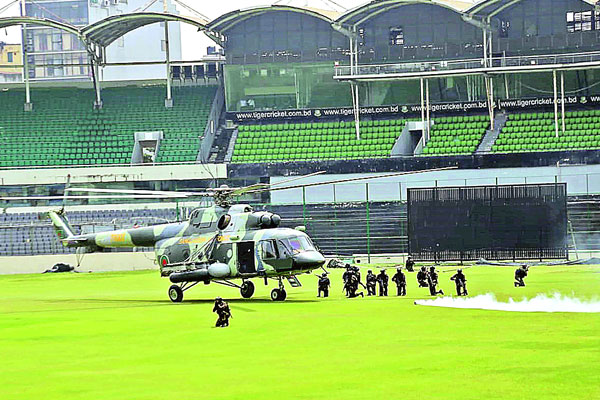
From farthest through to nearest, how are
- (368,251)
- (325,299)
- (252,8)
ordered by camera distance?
1. (252,8)
2. (368,251)
3. (325,299)

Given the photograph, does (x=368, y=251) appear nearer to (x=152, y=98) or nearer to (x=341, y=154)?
(x=341, y=154)

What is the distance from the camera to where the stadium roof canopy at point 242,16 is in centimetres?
6938

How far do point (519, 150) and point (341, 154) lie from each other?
35.5 ft

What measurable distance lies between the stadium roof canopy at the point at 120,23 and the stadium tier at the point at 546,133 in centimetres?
2100

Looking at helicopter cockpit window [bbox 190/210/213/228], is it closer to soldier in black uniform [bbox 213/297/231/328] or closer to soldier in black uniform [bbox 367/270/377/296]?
soldier in black uniform [bbox 367/270/377/296]

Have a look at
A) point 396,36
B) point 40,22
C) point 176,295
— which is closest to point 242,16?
point 396,36

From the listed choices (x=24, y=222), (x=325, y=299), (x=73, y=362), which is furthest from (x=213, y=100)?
(x=73, y=362)

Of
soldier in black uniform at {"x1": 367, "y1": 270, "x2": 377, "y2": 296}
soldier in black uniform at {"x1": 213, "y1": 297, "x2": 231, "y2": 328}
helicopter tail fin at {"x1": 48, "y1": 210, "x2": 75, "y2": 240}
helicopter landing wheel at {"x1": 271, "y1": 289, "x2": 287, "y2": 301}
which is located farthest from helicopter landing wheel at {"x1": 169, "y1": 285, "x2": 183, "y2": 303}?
soldier in black uniform at {"x1": 213, "y1": 297, "x2": 231, "y2": 328}

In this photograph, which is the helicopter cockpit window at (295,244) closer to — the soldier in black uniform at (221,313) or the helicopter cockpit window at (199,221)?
the helicopter cockpit window at (199,221)

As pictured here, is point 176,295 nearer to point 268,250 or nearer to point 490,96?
point 268,250

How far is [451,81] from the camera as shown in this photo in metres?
68.7

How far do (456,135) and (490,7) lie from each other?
27.2ft

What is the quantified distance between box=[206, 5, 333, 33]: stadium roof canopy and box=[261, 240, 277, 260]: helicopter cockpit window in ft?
130

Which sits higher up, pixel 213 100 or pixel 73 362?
pixel 213 100
